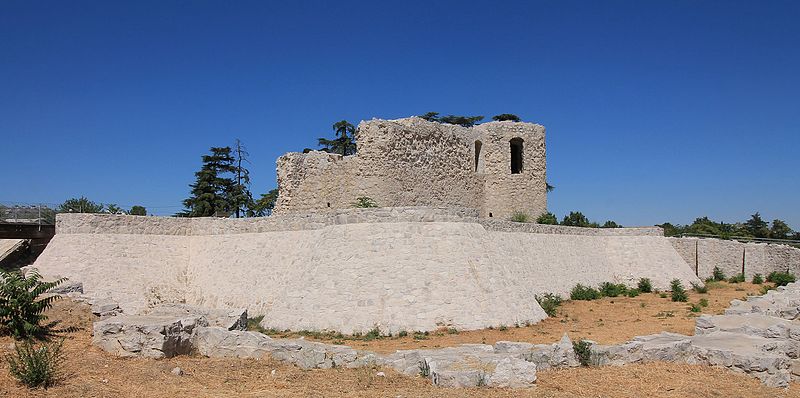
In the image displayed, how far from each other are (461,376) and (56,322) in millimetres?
9213

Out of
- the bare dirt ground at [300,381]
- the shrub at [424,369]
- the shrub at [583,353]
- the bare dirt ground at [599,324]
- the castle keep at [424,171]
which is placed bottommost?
the bare dirt ground at [599,324]

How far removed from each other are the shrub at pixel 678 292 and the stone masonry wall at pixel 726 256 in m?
5.14

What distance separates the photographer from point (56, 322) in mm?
12773

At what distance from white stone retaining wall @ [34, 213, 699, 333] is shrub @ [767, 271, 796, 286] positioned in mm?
10506

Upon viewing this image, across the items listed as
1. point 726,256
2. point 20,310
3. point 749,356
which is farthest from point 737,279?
point 20,310

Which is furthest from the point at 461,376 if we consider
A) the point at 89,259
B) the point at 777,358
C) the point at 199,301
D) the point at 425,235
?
the point at 89,259

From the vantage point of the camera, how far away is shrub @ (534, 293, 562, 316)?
65.5 ft

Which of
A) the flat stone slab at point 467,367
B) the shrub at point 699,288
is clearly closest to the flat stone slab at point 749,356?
the flat stone slab at point 467,367

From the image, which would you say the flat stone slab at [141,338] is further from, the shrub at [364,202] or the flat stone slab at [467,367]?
the shrub at [364,202]

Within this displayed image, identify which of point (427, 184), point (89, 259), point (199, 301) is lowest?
point (199, 301)

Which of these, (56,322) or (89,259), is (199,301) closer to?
(89,259)

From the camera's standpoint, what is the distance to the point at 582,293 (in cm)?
2484

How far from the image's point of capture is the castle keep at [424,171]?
84.4 ft

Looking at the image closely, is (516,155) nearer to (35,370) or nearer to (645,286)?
(645,286)
